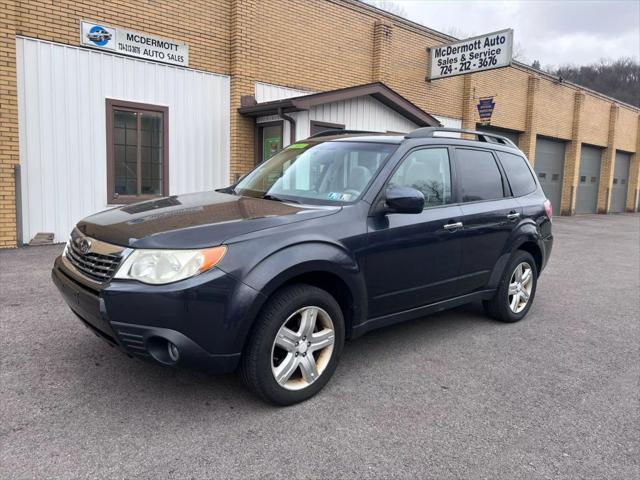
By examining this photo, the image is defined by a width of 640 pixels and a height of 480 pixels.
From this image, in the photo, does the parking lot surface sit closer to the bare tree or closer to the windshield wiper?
the windshield wiper

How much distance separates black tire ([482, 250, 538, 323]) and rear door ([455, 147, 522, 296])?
0.28 metres

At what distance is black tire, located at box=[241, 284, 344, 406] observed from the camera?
304 cm

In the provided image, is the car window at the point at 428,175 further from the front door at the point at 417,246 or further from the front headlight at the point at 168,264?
the front headlight at the point at 168,264

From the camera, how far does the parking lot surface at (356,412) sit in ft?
8.73

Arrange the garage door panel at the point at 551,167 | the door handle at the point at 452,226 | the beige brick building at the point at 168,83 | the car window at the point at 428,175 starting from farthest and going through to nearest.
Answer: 1. the garage door panel at the point at 551,167
2. the beige brick building at the point at 168,83
3. the door handle at the point at 452,226
4. the car window at the point at 428,175

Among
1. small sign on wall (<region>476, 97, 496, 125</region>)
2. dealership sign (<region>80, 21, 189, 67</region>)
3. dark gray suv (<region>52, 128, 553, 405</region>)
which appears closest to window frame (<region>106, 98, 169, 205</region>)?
dealership sign (<region>80, 21, 189, 67</region>)

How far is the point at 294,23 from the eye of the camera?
12297 mm

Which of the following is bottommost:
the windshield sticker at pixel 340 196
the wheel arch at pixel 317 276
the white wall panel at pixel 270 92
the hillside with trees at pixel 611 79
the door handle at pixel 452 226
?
the wheel arch at pixel 317 276

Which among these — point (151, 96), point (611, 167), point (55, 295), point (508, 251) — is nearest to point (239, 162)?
point (151, 96)

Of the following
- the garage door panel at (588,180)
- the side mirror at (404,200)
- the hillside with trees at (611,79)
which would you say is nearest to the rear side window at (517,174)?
the side mirror at (404,200)

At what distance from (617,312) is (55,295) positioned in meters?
6.26

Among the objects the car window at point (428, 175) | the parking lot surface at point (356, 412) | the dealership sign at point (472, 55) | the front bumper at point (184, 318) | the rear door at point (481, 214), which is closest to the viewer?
the parking lot surface at point (356, 412)

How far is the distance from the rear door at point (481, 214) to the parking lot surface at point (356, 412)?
0.64 m

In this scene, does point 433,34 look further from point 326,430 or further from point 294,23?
point 326,430
